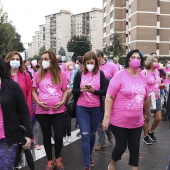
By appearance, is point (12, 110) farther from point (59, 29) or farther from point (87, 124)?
point (59, 29)

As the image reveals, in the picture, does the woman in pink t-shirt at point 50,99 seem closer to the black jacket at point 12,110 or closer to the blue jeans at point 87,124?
the blue jeans at point 87,124

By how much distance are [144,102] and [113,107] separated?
21.5 inches

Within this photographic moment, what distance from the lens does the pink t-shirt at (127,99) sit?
156 inches

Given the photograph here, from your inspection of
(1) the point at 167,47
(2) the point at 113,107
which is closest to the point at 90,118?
(2) the point at 113,107

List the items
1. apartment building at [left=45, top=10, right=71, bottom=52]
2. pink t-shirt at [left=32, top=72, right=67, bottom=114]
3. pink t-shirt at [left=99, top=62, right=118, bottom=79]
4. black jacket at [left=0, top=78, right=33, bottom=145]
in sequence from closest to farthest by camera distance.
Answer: black jacket at [left=0, top=78, right=33, bottom=145]
pink t-shirt at [left=32, top=72, right=67, bottom=114]
pink t-shirt at [left=99, top=62, right=118, bottom=79]
apartment building at [left=45, top=10, right=71, bottom=52]

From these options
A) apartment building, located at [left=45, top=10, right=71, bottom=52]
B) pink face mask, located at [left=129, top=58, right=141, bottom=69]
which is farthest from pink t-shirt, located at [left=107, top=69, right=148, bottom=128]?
apartment building, located at [left=45, top=10, right=71, bottom=52]

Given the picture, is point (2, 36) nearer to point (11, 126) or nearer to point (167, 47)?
point (11, 126)

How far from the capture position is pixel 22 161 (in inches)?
200

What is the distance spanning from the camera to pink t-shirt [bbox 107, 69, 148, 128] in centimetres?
397

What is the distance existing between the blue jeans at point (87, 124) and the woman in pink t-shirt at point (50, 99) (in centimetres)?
31

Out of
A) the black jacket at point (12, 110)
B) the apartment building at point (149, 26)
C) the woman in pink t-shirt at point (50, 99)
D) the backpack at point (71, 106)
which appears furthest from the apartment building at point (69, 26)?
the black jacket at point (12, 110)

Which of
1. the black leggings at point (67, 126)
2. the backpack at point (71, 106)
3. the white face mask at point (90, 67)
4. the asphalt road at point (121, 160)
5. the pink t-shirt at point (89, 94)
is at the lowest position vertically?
the asphalt road at point (121, 160)

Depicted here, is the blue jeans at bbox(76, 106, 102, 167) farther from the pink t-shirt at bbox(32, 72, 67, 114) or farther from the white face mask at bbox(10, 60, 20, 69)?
the white face mask at bbox(10, 60, 20, 69)

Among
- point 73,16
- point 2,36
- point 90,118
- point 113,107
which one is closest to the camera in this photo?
point 113,107
